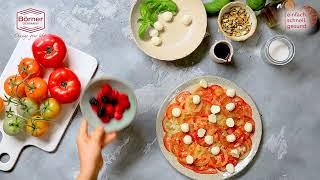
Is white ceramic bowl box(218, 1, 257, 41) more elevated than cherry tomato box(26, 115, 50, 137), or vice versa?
white ceramic bowl box(218, 1, 257, 41)

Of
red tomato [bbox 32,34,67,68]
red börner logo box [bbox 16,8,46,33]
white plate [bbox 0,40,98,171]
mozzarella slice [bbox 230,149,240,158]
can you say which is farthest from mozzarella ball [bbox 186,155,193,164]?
red börner logo box [bbox 16,8,46,33]

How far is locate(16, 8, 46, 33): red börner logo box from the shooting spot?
5.08 feet

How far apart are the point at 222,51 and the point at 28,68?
21.5 inches

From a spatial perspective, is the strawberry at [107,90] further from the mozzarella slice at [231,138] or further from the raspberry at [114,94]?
the mozzarella slice at [231,138]

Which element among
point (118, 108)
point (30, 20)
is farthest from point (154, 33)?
point (30, 20)

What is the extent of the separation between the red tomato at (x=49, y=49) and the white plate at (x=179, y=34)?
0.21 m

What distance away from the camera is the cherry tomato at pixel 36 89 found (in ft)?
4.72

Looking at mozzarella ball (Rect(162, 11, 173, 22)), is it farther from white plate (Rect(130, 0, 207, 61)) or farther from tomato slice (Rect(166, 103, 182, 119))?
tomato slice (Rect(166, 103, 182, 119))

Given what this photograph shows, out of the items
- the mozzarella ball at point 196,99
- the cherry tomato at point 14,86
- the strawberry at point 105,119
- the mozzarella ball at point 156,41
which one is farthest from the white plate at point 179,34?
the cherry tomato at point 14,86

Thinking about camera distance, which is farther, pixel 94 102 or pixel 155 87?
pixel 155 87

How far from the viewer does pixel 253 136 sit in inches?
61.1

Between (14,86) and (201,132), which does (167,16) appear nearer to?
(201,132)

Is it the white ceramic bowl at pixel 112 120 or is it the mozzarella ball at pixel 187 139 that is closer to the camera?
the white ceramic bowl at pixel 112 120

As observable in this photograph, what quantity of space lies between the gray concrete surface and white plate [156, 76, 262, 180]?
37 mm
